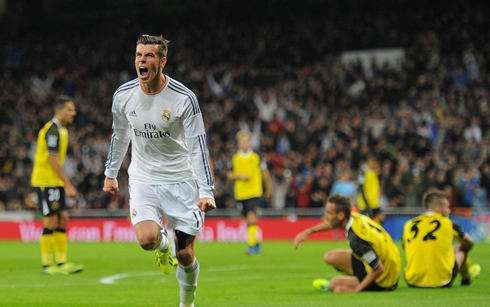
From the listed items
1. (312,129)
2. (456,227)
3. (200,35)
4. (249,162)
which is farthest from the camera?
(200,35)

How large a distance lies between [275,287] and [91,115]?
2068 cm

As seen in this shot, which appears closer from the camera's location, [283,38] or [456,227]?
[456,227]

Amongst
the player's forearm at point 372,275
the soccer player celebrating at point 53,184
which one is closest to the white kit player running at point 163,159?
the player's forearm at point 372,275

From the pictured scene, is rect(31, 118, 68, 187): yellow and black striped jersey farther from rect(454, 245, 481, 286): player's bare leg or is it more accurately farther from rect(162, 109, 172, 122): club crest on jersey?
rect(454, 245, 481, 286): player's bare leg

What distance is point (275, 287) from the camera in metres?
10.1

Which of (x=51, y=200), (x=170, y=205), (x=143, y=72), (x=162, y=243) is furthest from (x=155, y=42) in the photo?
(x=51, y=200)

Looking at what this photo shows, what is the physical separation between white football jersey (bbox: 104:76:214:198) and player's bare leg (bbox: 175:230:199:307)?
1.79 ft

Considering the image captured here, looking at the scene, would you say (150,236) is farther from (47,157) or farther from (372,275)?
(47,157)

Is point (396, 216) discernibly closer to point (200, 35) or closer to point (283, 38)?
point (283, 38)

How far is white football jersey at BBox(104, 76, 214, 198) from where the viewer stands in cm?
705

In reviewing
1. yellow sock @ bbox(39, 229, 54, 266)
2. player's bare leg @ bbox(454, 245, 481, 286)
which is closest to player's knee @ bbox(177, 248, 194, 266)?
player's bare leg @ bbox(454, 245, 481, 286)

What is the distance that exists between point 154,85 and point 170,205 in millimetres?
1073

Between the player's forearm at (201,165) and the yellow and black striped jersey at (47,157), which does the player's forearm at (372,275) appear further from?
the yellow and black striped jersey at (47,157)

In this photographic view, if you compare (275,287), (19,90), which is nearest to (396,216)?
(275,287)
